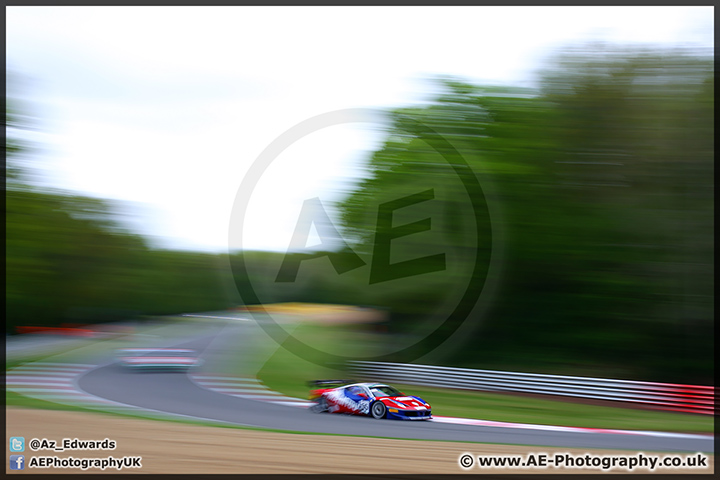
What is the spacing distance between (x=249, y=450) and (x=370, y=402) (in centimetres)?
295

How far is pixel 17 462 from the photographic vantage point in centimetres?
579

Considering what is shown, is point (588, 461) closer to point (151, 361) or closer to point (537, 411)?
point (537, 411)

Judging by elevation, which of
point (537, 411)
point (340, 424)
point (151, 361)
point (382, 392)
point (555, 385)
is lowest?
point (151, 361)

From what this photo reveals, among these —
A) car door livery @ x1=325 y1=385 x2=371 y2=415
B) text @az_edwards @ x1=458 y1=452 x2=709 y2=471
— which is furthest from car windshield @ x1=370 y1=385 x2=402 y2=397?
text @az_edwards @ x1=458 y1=452 x2=709 y2=471

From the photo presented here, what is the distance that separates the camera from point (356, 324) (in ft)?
53.3

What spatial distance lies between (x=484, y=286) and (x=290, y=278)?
37.8ft

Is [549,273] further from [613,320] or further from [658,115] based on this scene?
[658,115]

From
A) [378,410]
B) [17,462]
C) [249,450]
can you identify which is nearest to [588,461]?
[378,410]

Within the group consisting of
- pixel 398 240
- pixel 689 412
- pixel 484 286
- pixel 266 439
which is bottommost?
pixel 689 412

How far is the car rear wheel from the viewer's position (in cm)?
882

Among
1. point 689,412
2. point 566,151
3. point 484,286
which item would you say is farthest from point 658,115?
point 689,412

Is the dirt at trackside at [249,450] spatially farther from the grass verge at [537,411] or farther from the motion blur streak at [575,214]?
the motion blur streak at [575,214]

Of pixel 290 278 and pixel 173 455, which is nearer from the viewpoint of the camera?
pixel 173 455

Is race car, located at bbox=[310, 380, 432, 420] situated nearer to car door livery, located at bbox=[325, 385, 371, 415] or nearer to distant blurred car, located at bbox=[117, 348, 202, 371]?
car door livery, located at bbox=[325, 385, 371, 415]
